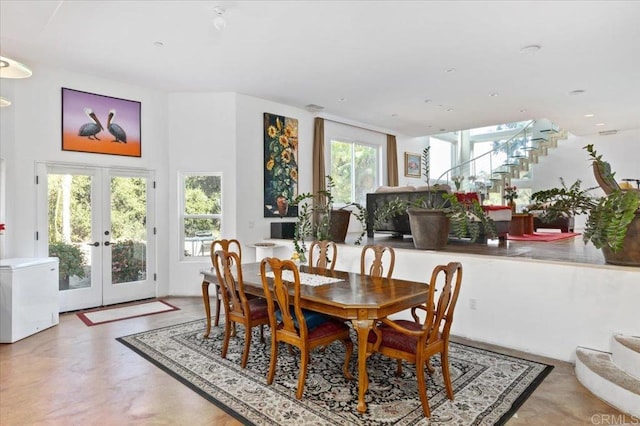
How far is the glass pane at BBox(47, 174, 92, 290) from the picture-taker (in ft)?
17.0

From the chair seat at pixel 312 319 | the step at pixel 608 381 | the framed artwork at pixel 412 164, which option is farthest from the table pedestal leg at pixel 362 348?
the framed artwork at pixel 412 164

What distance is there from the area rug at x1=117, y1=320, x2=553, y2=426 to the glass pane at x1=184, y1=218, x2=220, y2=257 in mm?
2387

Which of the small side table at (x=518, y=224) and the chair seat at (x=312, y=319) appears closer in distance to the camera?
the chair seat at (x=312, y=319)

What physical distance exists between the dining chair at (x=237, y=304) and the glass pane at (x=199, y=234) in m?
2.73

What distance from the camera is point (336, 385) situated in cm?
299

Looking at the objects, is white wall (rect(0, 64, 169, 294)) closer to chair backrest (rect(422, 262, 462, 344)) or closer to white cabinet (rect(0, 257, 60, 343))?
white cabinet (rect(0, 257, 60, 343))

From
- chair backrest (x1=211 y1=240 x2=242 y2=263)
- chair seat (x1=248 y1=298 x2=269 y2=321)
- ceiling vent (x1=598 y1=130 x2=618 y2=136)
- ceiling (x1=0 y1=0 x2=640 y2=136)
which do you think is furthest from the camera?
ceiling vent (x1=598 y1=130 x2=618 y2=136)

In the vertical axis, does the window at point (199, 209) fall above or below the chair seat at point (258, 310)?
above

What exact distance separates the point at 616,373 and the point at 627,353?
183mm

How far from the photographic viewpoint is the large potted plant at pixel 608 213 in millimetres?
3020

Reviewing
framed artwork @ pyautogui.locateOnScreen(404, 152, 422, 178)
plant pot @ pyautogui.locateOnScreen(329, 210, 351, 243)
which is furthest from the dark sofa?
framed artwork @ pyautogui.locateOnScreen(404, 152, 422, 178)

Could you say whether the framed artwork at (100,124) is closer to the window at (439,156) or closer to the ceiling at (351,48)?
the ceiling at (351,48)

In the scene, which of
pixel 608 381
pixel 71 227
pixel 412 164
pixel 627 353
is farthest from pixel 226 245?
pixel 412 164

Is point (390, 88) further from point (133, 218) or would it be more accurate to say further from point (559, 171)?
point (559, 171)
